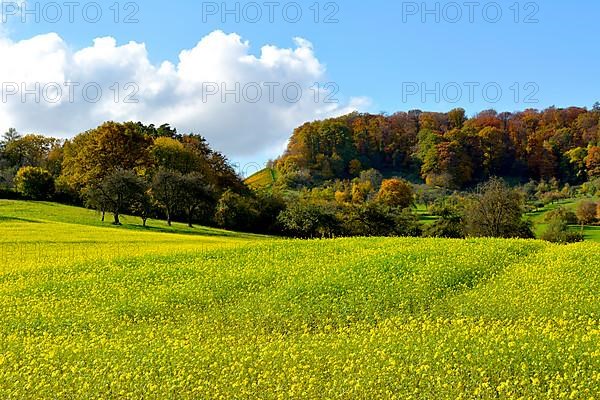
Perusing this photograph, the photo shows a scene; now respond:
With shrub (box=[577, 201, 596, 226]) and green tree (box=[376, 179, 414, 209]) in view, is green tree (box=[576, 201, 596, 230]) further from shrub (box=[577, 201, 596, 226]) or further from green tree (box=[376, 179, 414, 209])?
green tree (box=[376, 179, 414, 209])

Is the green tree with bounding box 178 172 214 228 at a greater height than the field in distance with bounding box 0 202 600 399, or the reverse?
the green tree with bounding box 178 172 214 228

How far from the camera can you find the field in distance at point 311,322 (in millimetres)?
11664

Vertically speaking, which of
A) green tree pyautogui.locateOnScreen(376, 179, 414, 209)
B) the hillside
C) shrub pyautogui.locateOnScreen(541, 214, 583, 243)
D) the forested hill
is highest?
the forested hill

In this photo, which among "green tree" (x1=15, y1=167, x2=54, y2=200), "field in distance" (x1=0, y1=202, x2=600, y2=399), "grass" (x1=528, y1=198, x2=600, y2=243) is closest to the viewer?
"field in distance" (x1=0, y1=202, x2=600, y2=399)

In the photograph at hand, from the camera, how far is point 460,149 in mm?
156625

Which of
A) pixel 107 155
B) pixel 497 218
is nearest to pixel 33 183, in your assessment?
pixel 107 155

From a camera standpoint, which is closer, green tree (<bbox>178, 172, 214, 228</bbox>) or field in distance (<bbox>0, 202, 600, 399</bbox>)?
field in distance (<bbox>0, 202, 600, 399</bbox>)

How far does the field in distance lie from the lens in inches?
459

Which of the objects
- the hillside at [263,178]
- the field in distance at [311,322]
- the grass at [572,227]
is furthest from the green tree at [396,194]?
the field in distance at [311,322]

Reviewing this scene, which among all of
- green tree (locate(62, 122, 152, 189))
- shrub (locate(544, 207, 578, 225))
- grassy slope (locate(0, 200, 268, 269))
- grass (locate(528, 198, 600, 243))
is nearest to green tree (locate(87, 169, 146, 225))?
grassy slope (locate(0, 200, 268, 269))

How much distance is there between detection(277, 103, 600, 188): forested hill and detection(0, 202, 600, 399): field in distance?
406ft

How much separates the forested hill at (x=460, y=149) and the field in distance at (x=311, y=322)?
124 m

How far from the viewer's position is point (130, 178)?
68688 millimetres

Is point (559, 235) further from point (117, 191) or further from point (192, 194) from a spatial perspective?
point (117, 191)
